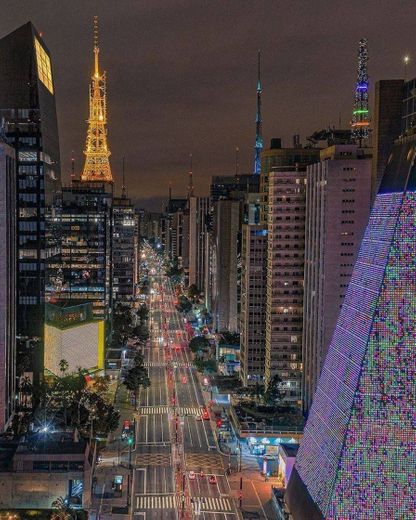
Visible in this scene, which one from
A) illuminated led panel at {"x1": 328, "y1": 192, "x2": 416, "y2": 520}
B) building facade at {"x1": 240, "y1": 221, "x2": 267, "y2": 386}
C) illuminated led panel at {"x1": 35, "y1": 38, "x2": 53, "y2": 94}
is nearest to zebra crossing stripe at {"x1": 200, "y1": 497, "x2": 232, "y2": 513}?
illuminated led panel at {"x1": 328, "y1": 192, "x2": 416, "y2": 520}

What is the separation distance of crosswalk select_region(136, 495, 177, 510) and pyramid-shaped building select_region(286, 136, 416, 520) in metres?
21.3

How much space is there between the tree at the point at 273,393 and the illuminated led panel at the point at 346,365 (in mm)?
43740

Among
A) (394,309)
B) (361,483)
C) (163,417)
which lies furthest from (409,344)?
(163,417)

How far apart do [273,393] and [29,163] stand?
4739 centimetres

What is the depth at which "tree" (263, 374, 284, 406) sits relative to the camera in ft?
324

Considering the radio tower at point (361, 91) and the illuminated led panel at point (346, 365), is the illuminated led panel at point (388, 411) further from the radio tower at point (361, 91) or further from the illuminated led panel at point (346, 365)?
the radio tower at point (361, 91)

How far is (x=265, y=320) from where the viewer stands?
114 meters

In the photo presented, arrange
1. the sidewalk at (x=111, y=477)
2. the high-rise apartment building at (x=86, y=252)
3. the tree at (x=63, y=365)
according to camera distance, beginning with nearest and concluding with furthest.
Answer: the sidewalk at (x=111, y=477) → the tree at (x=63, y=365) → the high-rise apartment building at (x=86, y=252)

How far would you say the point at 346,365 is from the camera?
166 ft

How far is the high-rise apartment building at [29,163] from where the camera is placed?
324 feet

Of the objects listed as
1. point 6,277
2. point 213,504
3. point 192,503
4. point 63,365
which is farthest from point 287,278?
point 192,503

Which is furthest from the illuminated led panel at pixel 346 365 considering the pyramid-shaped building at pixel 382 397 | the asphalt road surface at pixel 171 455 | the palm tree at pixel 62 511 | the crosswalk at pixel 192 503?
the palm tree at pixel 62 511

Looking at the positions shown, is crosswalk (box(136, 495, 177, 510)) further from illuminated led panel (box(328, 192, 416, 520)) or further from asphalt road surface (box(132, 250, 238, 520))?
illuminated led panel (box(328, 192, 416, 520))

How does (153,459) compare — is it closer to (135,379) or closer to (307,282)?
(135,379)
